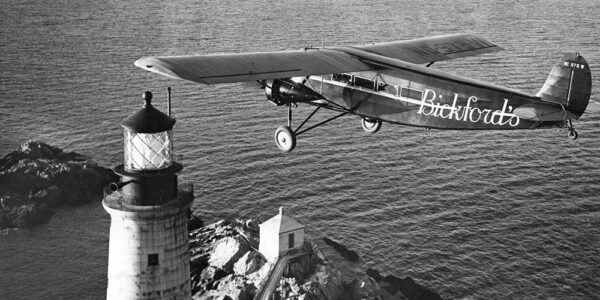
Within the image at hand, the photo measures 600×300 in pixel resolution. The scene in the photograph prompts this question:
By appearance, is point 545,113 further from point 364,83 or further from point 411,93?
point 364,83

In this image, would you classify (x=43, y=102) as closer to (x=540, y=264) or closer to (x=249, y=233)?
(x=249, y=233)

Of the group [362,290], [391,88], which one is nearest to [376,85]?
[391,88]

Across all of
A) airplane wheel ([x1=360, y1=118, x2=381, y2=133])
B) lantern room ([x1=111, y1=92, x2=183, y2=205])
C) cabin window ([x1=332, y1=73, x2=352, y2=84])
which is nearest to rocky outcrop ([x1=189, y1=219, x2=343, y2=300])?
airplane wheel ([x1=360, y1=118, x2=381, y2=133])

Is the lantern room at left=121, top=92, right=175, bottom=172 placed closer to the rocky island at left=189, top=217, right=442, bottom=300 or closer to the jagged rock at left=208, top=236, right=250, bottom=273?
the rocky island at left=189, top=217, right=442, bottom=300

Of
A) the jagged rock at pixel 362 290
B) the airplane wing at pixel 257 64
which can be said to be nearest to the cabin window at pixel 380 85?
the airplane wing at pixel 257 64

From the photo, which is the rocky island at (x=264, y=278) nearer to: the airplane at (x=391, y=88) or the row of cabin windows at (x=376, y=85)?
the airplane at (x=391, y=88)

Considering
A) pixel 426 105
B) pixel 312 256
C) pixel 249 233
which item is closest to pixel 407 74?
pixel 426 105
